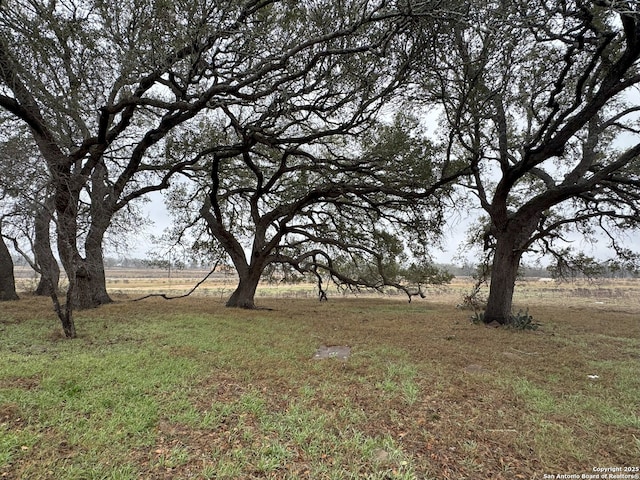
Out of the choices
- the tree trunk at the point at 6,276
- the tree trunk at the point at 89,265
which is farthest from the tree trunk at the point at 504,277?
the tree trunk at the point at 6,276

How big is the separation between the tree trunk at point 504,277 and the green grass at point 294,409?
9.00ft

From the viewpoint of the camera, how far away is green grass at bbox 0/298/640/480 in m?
2.40

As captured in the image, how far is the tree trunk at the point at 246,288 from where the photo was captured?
10.6 metres

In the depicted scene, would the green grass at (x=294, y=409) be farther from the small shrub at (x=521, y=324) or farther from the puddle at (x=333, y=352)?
the small shrub at (x=521, y=324)

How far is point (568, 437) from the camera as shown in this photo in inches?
113

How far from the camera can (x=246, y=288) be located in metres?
10.7

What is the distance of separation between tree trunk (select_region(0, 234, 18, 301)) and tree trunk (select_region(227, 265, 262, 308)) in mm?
6459

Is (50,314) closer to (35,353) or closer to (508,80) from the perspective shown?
(35,353)

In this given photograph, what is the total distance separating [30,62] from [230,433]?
7.03 m

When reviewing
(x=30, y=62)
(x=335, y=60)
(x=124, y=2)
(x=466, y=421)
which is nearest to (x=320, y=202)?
(x=335, y=60)

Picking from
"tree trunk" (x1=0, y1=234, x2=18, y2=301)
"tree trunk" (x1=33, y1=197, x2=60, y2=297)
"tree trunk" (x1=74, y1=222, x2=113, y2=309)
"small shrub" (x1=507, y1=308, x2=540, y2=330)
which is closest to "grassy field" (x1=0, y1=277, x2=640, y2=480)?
"tree trunk" (x1=33, y1=197, x2=60, y2=297)

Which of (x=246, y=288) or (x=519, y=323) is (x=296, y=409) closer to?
(x=519, y=323)

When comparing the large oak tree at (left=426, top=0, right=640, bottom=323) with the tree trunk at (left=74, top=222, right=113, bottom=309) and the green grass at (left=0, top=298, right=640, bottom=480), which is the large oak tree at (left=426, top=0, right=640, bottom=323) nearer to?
the green grass at (left=0, top=298, right=640, bottom=480)

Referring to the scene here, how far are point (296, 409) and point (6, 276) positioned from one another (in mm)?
11369
